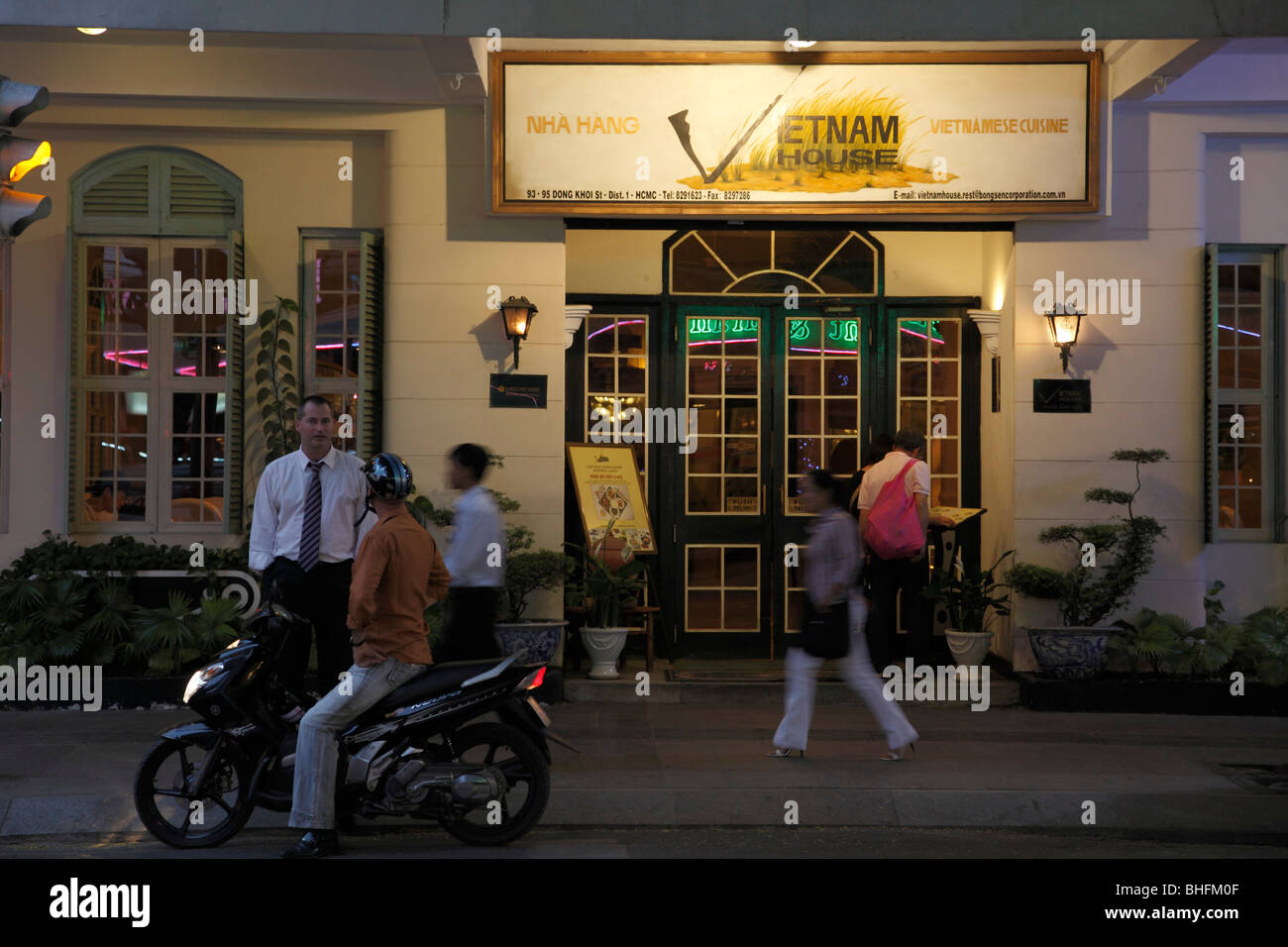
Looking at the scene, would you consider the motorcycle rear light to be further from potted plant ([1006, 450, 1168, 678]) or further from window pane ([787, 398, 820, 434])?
window pane ([787, 398, 820, 434])

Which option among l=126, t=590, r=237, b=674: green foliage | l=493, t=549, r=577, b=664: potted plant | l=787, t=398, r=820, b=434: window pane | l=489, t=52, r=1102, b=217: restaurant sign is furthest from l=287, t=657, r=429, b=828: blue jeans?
l=787, t=398, r=820, b=434: window pane

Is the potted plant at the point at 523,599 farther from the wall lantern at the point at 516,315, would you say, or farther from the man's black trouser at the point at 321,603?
the man's black trouser at the point at 321,603

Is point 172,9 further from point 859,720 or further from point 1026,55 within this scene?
point 859,720

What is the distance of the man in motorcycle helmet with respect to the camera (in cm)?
576

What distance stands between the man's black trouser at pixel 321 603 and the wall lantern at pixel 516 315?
3.09 m

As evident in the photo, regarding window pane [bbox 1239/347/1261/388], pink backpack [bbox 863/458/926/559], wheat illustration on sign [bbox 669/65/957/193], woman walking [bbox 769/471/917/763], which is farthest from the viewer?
window pane [bbox 1239/347/1261/388]

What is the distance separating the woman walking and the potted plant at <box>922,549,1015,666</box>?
7.37ft

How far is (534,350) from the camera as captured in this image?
987 cm

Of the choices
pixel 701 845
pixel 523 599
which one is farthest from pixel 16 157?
pixel 701 845

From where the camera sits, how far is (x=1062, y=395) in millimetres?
9844

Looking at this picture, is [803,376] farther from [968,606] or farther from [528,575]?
[528,575]

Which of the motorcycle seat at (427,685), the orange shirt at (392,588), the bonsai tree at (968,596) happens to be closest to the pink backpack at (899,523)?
the bonsai tree at (968,596)

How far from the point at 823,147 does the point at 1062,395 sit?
8.52ft
